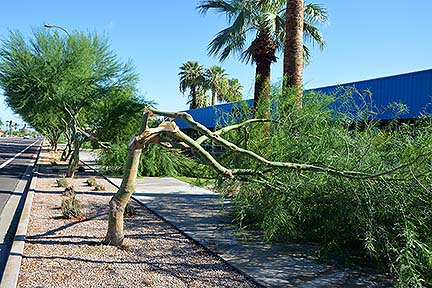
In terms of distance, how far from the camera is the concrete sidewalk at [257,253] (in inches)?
223

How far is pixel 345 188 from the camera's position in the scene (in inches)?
238

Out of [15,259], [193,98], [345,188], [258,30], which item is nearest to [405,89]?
[258,30]

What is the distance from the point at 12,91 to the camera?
19750 millimetres

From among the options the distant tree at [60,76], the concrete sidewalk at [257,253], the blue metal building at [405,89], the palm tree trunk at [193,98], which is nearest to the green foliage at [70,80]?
the distant tree at [60,76]

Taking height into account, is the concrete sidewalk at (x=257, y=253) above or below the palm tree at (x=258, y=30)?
below

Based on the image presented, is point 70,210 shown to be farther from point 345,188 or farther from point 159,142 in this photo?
point 345,188

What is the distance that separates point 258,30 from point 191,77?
42217 mm

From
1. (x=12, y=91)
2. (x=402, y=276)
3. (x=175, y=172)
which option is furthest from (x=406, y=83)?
(x=12, y=91)

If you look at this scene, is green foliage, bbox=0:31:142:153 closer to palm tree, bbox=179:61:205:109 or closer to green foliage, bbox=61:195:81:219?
green foliage, bbox=61:195:81:219

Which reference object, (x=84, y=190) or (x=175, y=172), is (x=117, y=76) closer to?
(x=175, y=172)

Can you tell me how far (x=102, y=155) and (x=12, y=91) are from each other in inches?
206

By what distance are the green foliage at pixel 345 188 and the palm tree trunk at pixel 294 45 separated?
2497 mm

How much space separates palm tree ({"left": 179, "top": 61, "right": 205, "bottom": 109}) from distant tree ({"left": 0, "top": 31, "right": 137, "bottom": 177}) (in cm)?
3345

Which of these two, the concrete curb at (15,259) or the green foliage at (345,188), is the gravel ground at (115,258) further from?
the green foliage at (345,188)
